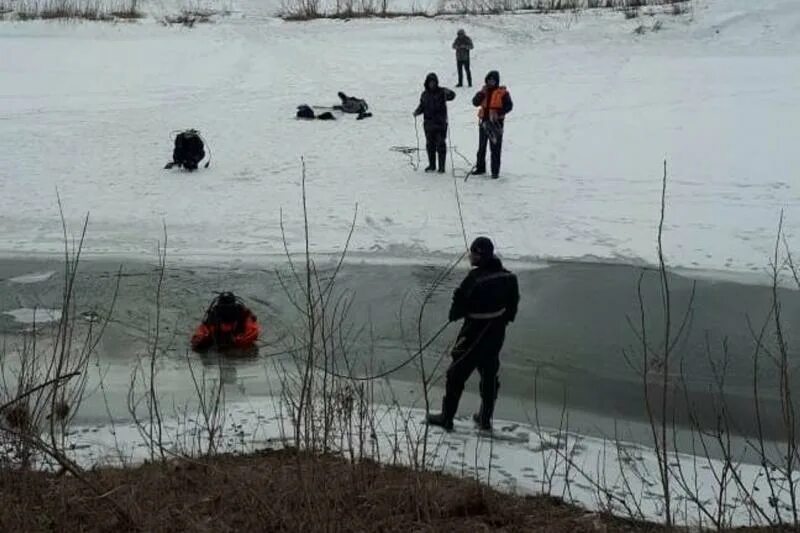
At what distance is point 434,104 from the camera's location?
615 inches

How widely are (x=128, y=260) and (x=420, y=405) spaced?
5886mm

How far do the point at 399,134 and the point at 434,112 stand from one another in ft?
12.1

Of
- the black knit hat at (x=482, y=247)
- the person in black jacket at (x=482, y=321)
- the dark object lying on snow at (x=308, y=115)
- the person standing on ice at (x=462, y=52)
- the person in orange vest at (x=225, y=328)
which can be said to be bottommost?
the person in orange vest at (x=225, y=328)

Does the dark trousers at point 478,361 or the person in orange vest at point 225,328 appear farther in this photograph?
the person in orange vest at point 225,328

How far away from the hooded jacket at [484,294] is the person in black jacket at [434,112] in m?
8.27

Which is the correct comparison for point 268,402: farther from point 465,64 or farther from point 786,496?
point 465,64

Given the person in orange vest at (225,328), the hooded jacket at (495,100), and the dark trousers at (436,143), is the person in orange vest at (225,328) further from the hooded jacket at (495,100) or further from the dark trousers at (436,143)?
the dark trousers at (436,143)

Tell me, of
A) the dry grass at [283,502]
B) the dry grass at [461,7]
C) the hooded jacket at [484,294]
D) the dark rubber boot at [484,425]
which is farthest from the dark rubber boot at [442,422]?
the dry grass at [461,7]

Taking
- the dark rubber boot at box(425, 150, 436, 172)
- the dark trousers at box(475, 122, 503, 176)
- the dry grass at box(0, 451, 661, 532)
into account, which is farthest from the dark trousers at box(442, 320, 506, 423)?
Answer: the dark rubber boot at box(425, 150, 436, 172)

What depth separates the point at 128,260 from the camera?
12.9 meters

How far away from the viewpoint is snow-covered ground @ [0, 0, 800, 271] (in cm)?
1408

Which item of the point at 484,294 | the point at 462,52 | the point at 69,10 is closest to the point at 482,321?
the point at 484,294

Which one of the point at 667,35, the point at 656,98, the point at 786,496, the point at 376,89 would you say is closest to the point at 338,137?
the point at 376,89

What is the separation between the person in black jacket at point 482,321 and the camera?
7441 millimetres
